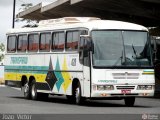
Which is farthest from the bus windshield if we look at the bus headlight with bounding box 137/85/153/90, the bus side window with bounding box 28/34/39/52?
the bus side window with bounding box 28/34/39/52

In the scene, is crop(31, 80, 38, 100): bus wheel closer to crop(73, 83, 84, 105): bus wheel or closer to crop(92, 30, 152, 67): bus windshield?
crop(73, 83, 84, 105): bus wheel

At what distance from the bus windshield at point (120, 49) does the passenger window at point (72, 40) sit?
3.68 feet

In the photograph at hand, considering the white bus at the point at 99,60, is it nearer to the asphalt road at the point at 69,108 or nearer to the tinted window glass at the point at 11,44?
the asphalt road at the point at 69,108

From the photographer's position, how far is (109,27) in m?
24.2

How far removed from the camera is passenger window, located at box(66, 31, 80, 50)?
25016mm

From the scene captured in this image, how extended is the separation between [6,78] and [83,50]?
840 cm

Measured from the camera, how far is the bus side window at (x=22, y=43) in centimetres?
2964

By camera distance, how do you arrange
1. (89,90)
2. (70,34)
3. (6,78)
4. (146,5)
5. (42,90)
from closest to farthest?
(89,90) < (70,34) < (42,90) < (6,78) < (146,5)

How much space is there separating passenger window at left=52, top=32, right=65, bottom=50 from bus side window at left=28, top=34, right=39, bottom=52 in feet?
5.49

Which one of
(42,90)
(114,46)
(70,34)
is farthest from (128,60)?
(42,90)

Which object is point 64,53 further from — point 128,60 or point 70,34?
point 128,60

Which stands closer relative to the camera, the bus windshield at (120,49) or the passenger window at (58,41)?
the bus windshield at (120,49)

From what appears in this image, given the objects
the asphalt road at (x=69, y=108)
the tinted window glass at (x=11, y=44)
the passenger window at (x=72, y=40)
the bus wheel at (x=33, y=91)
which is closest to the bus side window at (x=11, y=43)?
the tinted window glass at (x=11, y=44)

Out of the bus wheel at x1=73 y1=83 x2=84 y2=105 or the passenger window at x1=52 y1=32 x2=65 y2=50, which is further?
the passenger window at x1=52 y1=32 x2=65 y2=50
